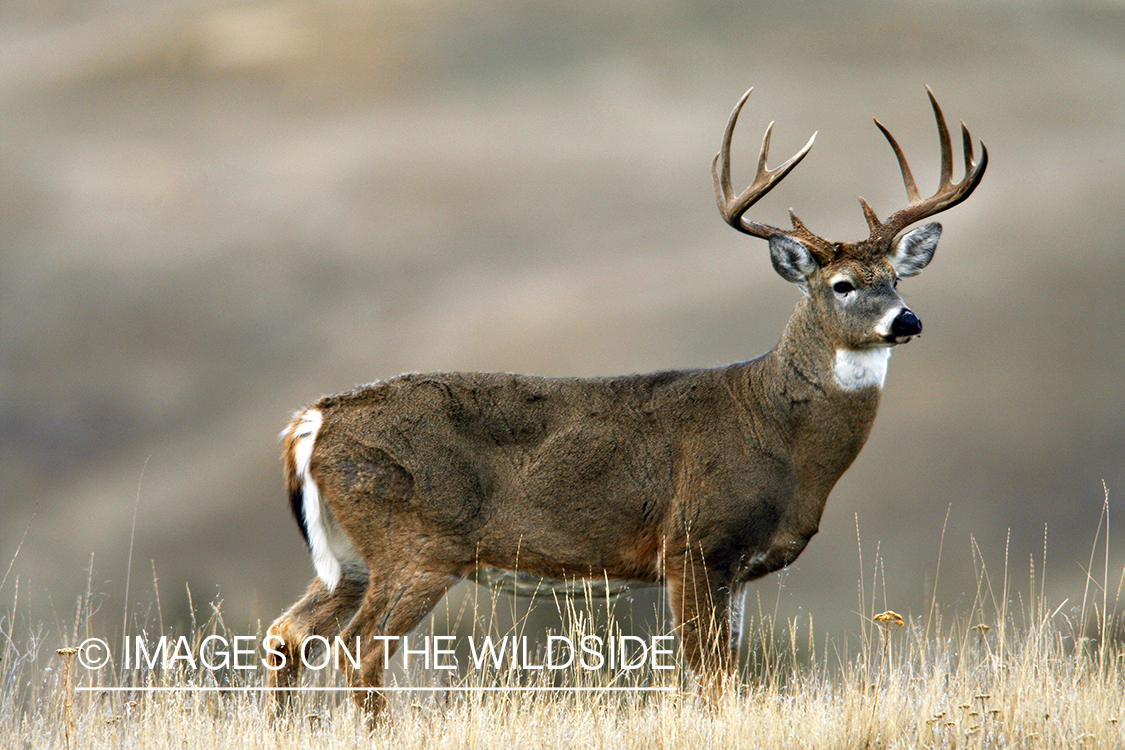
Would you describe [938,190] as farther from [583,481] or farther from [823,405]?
[583,481]

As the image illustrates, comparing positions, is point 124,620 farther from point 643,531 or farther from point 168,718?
point 643,531

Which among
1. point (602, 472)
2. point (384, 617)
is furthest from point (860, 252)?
point (384, 617)

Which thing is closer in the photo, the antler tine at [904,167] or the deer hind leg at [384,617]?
the deer hind leg at [384,617]

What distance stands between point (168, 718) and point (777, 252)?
4.36m

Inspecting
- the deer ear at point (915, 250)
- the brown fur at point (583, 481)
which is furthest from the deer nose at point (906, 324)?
the deer ear at point (915, 250)

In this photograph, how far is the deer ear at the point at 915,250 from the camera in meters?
7.57

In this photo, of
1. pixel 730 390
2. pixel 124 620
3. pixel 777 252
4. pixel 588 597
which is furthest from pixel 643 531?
pixel 124 620

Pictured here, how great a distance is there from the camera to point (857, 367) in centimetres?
720

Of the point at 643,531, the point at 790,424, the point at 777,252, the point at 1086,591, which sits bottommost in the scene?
the point at 1086,591

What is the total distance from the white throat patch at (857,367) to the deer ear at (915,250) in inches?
27.5

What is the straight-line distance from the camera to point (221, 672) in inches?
340

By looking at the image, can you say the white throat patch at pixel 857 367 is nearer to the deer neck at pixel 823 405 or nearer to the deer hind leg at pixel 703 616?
the deer neck at pixel 823 405

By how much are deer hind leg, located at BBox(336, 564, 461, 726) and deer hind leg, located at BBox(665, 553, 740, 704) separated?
53.6 inches

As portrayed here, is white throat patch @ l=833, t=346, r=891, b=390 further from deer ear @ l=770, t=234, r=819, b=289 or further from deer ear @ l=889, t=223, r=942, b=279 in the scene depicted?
deer ear @ l=889, t=223, r=942, b=279
